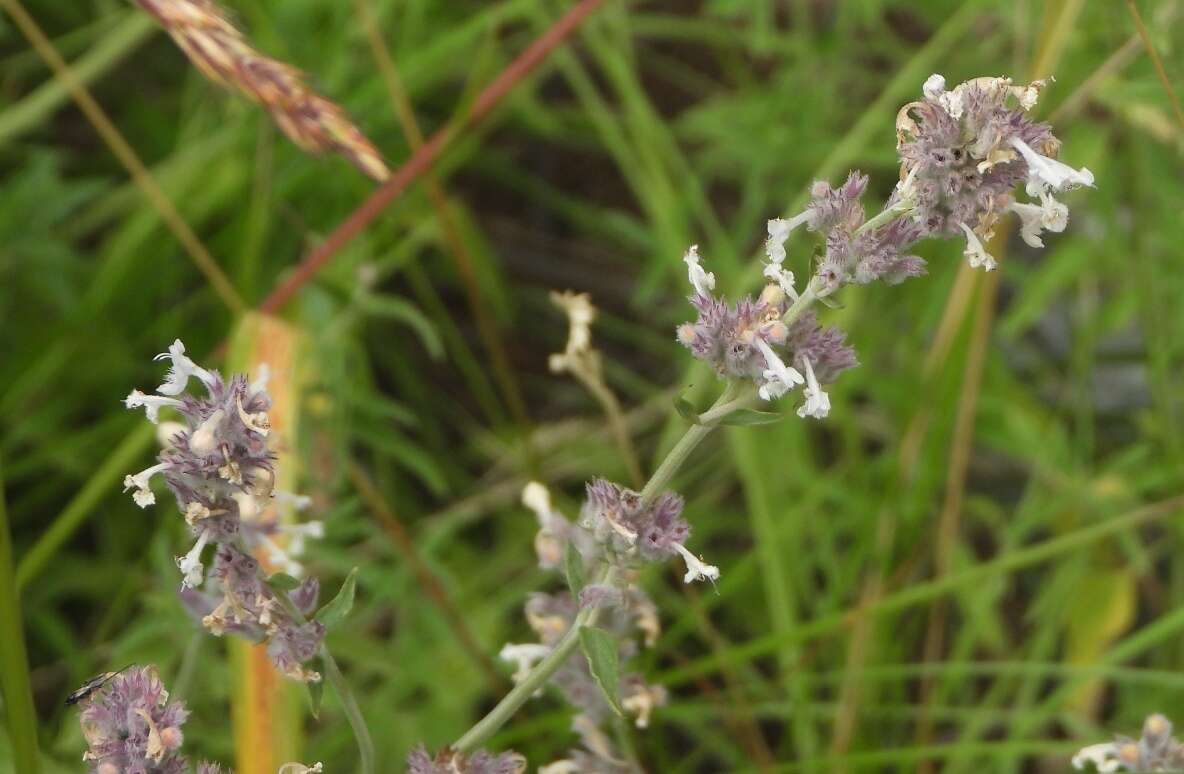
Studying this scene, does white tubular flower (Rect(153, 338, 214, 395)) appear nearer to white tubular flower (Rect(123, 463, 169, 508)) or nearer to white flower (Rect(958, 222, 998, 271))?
white tubular flower (Rect(123, 463, 169, 508))

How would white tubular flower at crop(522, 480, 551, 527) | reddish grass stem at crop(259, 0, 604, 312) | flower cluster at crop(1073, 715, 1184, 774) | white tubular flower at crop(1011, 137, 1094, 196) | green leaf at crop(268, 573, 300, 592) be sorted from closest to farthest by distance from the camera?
white tubular flower at crop(1011, 137, 1094, 196)
green leaf at crop(268, 573, 300, 592)
flower cluster at crop(1073, 715, 1184, 774)
white tubular flower at crop(522, 480, 551, 527)
reddish grass stem at crop(259, 0, 604, 312)

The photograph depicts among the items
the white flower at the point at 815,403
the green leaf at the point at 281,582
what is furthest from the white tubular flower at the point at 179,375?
the white flower at the point at 815,403

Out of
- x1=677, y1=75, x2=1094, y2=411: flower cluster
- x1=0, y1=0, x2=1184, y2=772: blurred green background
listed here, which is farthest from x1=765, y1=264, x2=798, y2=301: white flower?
x1=0, y1=0, x2=1184, y2=772: blurred green background

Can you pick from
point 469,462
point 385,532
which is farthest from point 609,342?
point 385,532

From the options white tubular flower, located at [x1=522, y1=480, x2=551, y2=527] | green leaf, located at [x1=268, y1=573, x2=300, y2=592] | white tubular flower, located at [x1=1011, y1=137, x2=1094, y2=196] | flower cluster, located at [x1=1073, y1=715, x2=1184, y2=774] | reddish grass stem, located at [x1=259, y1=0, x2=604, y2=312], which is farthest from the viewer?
reddish grass stem, located at [x1=259, y1=0, x2=604, y2=312]

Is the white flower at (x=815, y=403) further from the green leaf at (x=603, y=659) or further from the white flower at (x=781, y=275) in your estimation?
the green leaf at (x=603, y=659)

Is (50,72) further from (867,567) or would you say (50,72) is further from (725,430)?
(867,567)

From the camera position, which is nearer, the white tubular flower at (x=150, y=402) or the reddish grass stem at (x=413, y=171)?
the white tubular flower at (x=150, y=402)
